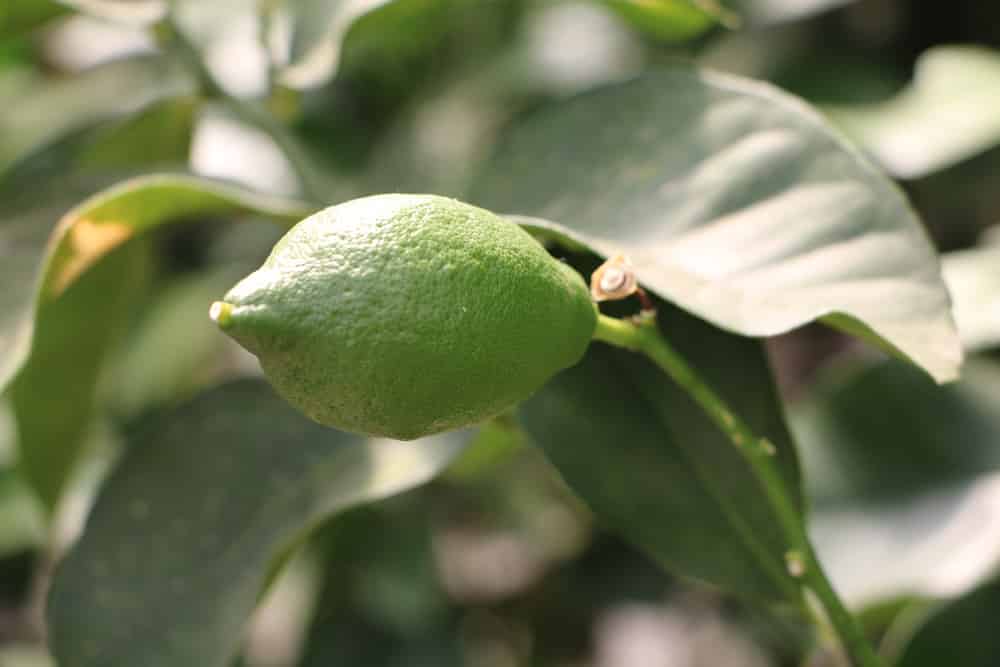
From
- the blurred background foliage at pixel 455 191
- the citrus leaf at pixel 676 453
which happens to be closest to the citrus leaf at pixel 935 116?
the blurred background foliage at pixel 455 191

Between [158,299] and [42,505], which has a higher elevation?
[42,505]

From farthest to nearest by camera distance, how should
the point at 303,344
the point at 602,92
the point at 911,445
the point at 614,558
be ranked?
the point at 614,558
the point at 911,445
the point at 602,92
the point at 303,344

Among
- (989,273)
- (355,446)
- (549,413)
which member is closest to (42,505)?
(355,446)

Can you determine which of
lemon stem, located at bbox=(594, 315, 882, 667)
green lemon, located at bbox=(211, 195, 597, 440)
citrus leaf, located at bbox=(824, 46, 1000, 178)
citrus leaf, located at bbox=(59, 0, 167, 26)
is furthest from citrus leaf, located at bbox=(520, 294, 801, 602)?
citrus leaf, located at bbox=(59, 0, 167, 26)

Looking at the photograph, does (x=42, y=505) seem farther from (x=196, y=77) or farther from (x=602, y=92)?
(x=602, y=92)

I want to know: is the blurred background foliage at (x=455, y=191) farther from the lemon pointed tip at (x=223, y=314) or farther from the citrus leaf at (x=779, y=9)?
the lemon pointed tip at (x=223, y=314)

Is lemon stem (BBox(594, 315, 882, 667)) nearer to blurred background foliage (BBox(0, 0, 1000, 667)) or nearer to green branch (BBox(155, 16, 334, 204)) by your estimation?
blurred background foliage (BBox(0, 0, 1000, 667))
